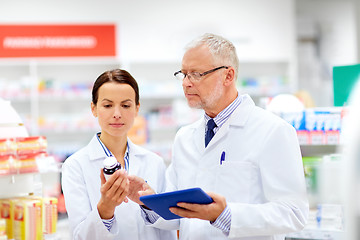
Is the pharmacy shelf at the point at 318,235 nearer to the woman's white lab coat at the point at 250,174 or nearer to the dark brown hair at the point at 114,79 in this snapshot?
the woman's white lab coat at the point at 250,174

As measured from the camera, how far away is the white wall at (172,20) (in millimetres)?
7551

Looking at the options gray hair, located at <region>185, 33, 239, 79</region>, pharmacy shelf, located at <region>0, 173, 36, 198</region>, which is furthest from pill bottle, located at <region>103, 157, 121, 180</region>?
pharmacy shelf, located at <region>0, 173, 36, 198</region>

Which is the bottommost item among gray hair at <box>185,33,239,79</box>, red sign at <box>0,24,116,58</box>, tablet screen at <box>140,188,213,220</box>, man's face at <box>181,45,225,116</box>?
tablet screen at <box>140,188,213,220</box>

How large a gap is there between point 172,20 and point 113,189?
6122mm

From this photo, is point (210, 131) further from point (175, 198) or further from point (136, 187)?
point (175, 198)

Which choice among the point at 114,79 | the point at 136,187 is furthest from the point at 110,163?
the point at 114,79

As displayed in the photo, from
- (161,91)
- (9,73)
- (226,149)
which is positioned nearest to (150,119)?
(161,91)

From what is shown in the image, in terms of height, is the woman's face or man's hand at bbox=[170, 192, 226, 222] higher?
the woman's face

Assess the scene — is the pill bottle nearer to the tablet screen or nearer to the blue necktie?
the tablet screen

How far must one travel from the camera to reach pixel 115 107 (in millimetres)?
2299

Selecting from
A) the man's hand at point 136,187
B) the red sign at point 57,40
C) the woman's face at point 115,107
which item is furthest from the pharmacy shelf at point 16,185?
the red sign at point 57,40

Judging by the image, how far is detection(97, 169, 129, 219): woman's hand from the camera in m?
1.97

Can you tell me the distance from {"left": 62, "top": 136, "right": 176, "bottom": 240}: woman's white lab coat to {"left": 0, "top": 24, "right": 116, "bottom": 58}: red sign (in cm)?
532

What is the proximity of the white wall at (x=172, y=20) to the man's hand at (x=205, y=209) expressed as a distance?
5918mm
